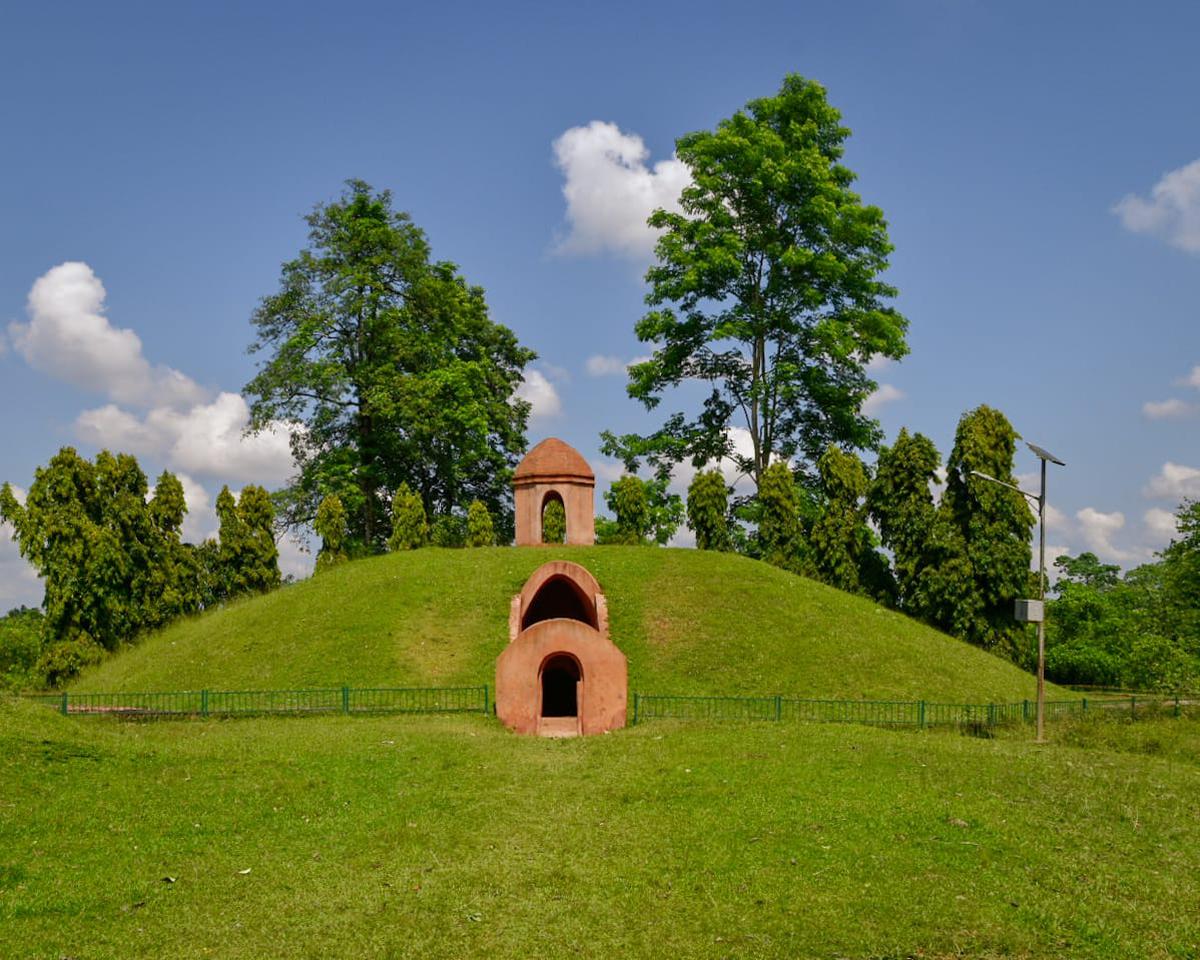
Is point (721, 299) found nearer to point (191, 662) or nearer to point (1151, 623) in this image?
point (1151, 623)

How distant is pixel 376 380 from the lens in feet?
147

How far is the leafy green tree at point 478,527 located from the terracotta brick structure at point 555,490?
16.1 feet

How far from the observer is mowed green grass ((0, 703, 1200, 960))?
1061cm

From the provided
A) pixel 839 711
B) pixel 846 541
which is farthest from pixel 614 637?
pixel 846 541

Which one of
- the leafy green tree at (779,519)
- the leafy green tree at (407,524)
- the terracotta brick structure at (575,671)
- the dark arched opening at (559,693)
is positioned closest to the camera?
the terracotta brick structure at (575,671)

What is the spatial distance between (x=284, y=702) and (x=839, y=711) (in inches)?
609

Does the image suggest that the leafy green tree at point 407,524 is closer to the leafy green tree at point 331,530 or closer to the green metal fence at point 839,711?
the leafy green tree at point 331,530

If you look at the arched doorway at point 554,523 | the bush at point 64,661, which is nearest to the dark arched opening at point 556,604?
the arched doorway at point 554,523

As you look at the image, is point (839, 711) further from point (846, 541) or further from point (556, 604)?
point (846, 541)

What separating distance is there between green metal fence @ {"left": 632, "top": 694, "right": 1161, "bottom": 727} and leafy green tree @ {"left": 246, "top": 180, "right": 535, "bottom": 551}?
74.9 ft

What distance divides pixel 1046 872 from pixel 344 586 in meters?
26.7

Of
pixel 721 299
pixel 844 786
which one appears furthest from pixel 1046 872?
pixel 721 299

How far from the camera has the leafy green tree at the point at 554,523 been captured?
3900cm

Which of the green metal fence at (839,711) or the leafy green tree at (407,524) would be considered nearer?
the green metal fence at (839,711)
